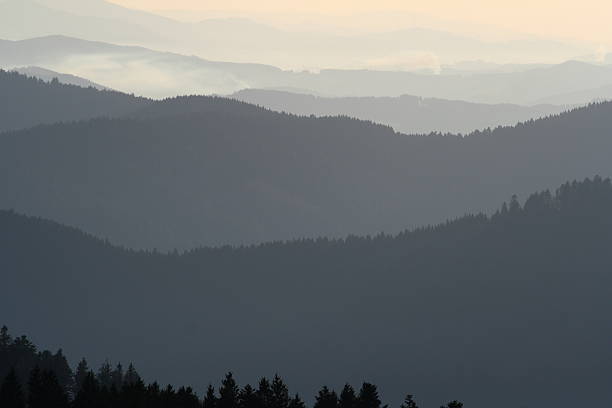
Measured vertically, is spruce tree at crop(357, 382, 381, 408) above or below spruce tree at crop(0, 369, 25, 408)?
below

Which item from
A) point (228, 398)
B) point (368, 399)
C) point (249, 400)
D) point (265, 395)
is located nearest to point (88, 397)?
point (228, 398)

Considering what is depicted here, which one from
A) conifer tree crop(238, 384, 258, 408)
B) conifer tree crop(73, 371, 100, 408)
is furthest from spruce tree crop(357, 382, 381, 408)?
conifer tree crop(73, 371, 100, 408)

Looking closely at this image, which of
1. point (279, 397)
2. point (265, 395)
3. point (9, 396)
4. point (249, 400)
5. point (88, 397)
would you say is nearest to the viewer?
point (9, 396)

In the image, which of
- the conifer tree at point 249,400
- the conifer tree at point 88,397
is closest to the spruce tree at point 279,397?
the conifer tree at point 249,400

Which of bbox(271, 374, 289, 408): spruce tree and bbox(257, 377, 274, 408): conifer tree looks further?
bbox(271, 374, 289, 408): spruce tree

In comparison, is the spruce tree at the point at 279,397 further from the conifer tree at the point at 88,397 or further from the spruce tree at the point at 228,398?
the conifer tree at the point at 88,397

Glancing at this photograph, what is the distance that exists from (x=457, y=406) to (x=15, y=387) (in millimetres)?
19847

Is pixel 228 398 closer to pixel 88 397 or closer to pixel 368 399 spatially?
pixel 88 397

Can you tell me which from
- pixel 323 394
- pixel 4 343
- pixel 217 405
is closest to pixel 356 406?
pixel 323 394

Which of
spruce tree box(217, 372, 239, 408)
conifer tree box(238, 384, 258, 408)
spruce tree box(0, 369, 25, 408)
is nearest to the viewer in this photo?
spruce tree box(0, 369, 25, 408)

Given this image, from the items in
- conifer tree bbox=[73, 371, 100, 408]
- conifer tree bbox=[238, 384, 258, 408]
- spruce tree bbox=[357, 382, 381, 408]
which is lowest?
spruce tree bbox=[357, 382, 381, 408]

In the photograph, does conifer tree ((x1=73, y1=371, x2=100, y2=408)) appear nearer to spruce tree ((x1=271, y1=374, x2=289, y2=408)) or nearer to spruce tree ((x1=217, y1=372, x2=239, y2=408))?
spruce tree ((x1=217, y1=372, x2=239, y2=408))

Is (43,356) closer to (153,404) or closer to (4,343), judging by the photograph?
(4,343)

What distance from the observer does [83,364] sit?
4296 inches
